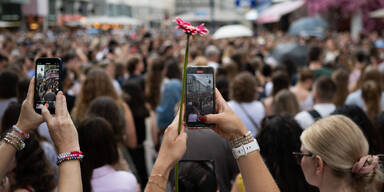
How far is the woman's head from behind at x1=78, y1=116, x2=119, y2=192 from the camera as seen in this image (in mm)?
3232

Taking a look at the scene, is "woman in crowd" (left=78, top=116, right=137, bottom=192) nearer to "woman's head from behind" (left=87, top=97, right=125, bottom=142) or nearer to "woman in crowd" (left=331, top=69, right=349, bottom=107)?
"woman's head from behind" (left=87, top=97, right=125, bottom=142)

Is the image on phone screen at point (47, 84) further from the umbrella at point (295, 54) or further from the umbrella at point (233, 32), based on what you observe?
the umbrella at point (233, 32)

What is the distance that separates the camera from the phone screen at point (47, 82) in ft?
6.64

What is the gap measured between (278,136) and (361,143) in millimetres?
1249

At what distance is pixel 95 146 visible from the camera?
3.29 m

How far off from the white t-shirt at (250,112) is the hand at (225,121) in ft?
10.1

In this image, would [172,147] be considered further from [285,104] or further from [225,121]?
[285,104]

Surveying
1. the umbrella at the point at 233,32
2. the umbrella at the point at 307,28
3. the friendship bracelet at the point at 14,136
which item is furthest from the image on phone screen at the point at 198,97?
the umbrella at the point at 307,28

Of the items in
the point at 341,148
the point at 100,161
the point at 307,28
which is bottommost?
the point at 100,161

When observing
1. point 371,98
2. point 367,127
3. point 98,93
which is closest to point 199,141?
point 367,127

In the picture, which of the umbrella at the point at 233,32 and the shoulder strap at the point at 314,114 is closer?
the shoulder strap at the point at 314,114

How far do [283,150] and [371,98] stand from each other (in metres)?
2.80

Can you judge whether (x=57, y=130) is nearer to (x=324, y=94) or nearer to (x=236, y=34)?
(x=324, y=94)

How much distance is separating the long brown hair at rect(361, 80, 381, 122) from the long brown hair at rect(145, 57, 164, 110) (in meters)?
3.18
